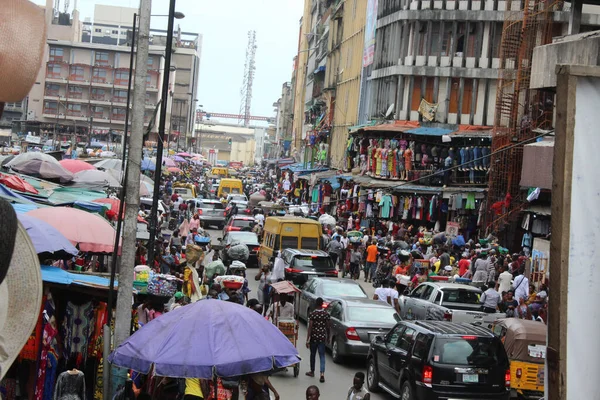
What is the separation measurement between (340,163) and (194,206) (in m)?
17.0

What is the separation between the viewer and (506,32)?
1475 inches

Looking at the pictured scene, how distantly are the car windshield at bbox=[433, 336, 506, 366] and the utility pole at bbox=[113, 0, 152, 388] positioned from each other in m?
4.97

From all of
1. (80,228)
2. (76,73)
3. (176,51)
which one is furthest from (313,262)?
(176,51)

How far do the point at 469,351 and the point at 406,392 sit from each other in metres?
1.26

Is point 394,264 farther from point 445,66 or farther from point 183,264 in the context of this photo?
point 445,66

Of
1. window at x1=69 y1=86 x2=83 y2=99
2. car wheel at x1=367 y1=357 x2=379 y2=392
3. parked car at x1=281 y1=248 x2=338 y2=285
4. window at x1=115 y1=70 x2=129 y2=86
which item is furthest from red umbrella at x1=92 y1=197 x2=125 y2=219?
window at x1=69 y1=86 x2=83 y2=99

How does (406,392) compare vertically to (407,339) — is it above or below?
below

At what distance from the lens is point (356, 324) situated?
18.3 metres

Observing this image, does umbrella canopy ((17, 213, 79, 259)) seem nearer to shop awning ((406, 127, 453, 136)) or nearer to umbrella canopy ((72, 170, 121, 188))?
umbrella canopy ((72, 170, 121, 188))

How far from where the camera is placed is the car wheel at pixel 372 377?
16312 millimetres

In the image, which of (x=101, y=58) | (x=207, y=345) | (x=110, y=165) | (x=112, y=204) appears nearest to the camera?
(x=207, y=345)

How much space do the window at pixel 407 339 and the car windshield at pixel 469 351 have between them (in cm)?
80

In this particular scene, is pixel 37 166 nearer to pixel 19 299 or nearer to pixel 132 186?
pixel 132 186

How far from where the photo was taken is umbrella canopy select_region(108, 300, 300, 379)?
956 cm
